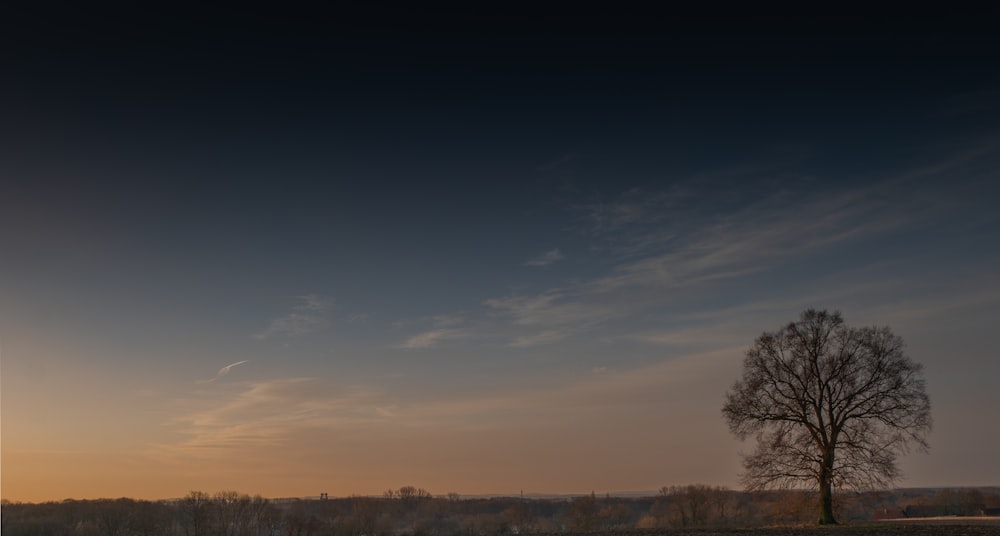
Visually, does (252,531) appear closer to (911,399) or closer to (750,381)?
(750,381)

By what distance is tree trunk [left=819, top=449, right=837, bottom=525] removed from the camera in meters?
41.8

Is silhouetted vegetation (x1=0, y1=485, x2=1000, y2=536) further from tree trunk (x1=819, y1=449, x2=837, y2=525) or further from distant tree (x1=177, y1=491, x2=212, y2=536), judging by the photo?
tree trunk (x1=819, y1=449, x2=837, y2=525)

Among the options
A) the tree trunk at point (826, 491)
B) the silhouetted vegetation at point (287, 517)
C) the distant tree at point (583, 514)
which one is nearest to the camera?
the tree trunk at point (826, 491)

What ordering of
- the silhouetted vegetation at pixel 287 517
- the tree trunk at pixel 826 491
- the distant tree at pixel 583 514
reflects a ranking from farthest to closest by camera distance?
the distant tree at pixel 583 514, the silhouetted vegetation at pixel 287 517, the tree trunk at pixel 826 491

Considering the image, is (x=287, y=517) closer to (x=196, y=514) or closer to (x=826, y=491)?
(x=196, y=514)

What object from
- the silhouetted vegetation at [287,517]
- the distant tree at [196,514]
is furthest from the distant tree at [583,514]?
the distant tree at [196,514]

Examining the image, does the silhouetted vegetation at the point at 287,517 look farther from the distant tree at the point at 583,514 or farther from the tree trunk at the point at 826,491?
the tree trunk at the point at 826,491

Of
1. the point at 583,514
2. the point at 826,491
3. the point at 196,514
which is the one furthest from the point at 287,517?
the point at 826,491

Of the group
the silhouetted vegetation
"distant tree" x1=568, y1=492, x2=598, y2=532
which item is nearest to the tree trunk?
the silhouetted vegetation

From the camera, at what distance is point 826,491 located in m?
42.0

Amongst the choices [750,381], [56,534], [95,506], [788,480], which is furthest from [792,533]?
[95,506]

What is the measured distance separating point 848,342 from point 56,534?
79.9 m

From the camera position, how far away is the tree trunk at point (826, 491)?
4175cm

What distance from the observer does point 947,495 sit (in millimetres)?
94375
